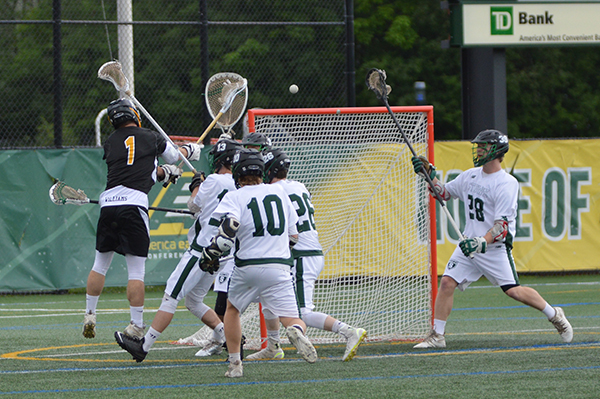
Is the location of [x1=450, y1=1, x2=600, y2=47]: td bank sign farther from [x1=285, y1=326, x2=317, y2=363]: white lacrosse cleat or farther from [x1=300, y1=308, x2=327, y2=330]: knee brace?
[x1=285, y1=326, x2=317, y2=363]: white lacrosse cleat

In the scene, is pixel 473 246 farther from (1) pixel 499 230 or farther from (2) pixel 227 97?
(2) pixel 227 97

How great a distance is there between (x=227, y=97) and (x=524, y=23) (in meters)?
7.42

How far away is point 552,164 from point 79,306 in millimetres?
7504

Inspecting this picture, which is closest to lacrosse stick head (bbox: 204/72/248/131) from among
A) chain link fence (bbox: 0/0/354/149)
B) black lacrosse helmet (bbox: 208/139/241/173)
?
black lacrosse helmet (bbox: 208/139/241/173)

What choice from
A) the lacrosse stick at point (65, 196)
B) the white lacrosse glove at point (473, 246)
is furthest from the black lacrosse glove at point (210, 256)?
the white lacrosse glove at point (473, 246)

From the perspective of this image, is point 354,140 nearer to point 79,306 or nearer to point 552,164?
point 79,306

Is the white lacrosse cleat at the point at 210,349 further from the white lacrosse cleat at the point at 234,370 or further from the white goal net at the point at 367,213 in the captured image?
the white lacrosse cleat at the point at 234,370

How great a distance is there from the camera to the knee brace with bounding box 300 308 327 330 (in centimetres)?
741

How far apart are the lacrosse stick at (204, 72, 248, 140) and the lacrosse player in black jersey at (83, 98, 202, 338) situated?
58.6 inches

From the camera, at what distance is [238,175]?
6527mm

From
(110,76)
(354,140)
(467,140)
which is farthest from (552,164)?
(110,76)

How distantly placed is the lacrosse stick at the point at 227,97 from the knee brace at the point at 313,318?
234 centimetres

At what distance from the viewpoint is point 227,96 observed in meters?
9.09

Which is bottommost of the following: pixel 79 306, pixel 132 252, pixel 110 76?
pixel 79 306
